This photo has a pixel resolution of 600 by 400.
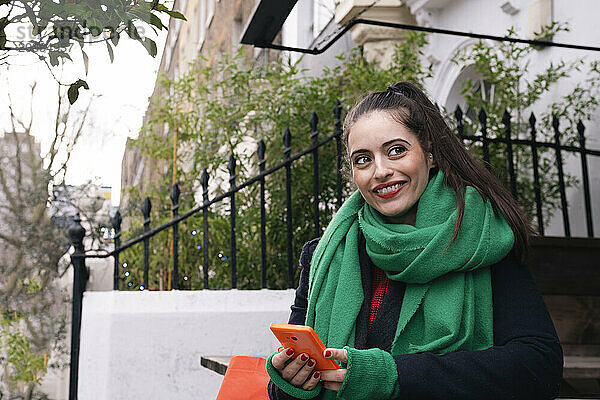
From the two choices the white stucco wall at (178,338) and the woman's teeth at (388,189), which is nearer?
the woman's teeth at (388,189)

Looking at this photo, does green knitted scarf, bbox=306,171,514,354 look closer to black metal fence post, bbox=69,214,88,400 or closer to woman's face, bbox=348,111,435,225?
woman's face, bbox=348,111,435,225

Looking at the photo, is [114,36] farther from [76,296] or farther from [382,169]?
[76,296]

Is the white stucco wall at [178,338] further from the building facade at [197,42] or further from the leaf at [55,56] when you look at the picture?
the building facade at [197,42]

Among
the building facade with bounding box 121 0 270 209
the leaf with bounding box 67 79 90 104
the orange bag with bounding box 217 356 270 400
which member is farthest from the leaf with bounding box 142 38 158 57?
the building facade with bounding box 121 0 270 209

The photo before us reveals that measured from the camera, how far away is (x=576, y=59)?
486 cm

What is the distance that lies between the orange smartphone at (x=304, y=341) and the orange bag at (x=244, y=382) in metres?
0.38

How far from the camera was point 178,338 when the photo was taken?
3.47 meters

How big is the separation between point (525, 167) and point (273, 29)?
2427mm

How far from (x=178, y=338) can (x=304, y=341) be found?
2181 millimetres

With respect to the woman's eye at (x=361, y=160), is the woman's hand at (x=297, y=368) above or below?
below

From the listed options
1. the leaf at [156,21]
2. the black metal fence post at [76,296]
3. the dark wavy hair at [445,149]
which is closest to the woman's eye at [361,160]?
the dark wavy hair at [445,149]

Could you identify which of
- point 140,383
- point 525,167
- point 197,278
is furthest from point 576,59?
point 140,383

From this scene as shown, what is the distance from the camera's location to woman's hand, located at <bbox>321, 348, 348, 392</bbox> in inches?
57.4

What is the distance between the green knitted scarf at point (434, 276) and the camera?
1.61 meters
